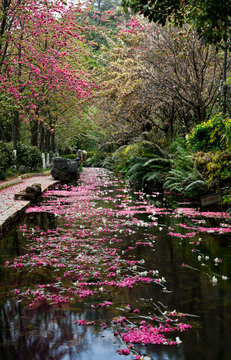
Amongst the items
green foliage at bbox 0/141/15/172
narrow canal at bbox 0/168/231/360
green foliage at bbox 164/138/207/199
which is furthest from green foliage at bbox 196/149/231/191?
green foliage at bbox 0/141/15/172

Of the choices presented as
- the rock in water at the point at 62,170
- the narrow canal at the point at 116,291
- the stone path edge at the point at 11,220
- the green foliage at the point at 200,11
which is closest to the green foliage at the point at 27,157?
the rock in water at the point at 62,170

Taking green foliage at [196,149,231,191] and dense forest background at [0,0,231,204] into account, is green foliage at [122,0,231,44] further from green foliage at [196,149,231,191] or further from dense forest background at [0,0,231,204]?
green foliage at [196,149,231,191]

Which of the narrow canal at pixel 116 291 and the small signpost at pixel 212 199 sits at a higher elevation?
the small signpost at pixel 212 199

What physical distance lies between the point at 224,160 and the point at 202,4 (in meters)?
5.96

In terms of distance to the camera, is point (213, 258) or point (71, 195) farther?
point (71, 195)

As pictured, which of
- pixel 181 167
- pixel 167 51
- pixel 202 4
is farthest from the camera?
pixel 167 51

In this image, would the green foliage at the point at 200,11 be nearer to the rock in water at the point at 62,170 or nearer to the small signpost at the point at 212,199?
the small signpost at the point at 212,199

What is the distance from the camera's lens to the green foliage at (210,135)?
10.5 metres

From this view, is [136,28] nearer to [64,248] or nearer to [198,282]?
[64,248]

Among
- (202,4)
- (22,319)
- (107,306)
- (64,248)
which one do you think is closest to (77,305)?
(107,306)

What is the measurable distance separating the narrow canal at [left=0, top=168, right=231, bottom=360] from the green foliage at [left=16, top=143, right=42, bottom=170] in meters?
14.4

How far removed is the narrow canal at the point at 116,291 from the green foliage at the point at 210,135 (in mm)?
3199

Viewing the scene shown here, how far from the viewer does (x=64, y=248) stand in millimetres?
6215

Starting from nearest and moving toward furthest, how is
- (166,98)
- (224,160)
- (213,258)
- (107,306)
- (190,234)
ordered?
(107,306)
(213,258)
(190,234)
(224,160)
(166,98)
